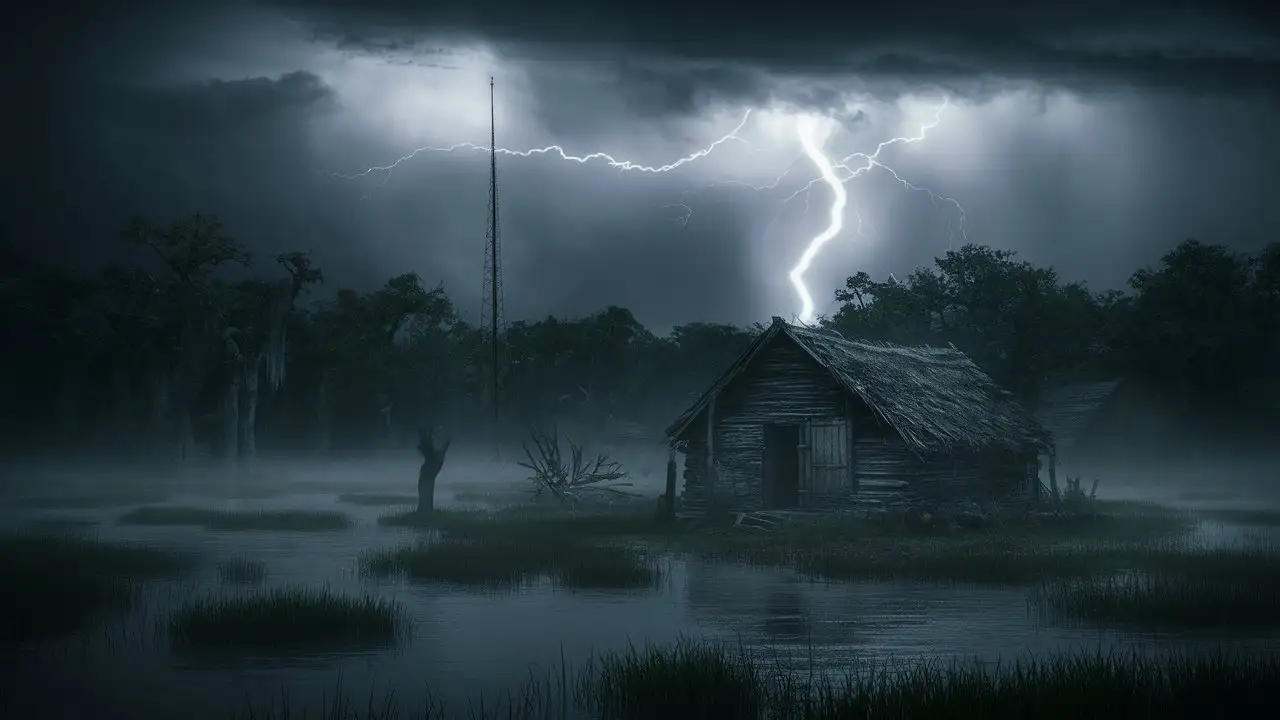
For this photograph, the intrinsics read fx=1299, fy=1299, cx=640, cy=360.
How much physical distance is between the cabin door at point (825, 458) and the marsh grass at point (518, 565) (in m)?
7.22

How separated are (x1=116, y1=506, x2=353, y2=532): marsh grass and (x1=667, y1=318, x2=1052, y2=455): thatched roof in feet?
31.6

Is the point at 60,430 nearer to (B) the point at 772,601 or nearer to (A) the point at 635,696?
(B) the point at 772,601

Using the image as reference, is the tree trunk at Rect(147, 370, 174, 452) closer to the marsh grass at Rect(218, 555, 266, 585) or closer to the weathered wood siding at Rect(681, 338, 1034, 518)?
the weathered wood siding at Rect(681, 338, 1034, 518)

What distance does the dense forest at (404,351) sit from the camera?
61188mm

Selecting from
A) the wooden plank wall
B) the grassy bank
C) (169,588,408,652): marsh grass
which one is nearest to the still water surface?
(169,588,408,652): marsh grass

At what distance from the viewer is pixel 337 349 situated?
77.9 m

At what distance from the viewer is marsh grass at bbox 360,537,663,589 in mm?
21984

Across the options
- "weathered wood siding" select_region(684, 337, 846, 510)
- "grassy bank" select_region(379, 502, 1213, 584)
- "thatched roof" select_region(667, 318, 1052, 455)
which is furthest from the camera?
"weathered wood siding" select_region(684, 337, 846, 510)

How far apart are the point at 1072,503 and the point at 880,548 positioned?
16744 millimetres

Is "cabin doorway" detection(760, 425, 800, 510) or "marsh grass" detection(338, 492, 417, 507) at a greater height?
"cabin doorway" detection(760, 425, 800, 510)

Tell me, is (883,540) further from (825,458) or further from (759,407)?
(759,407)

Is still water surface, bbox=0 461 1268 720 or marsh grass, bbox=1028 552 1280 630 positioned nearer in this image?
still water surface, bbox=0 461 1268 720

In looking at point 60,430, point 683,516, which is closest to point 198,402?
point 60,430

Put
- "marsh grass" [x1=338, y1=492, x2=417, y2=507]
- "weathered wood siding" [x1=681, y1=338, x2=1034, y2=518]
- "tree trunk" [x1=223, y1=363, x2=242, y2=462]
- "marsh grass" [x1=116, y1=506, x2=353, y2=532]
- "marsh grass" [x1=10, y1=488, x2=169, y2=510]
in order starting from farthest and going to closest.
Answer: "tree trunk" [x1=223, y1=363, x2=242, y2=462] → "marsh grass" [x1=338, y1=492, x2=417, y2=507] → "marsh grass" [x1=10, y1=488, x2=169, y2=510] → "marsh grass" [x1=116, y1=506, x2=353, y2=532] → "weathered wood siding" [x1=681, y1=338, x2=1034, y2=518]
